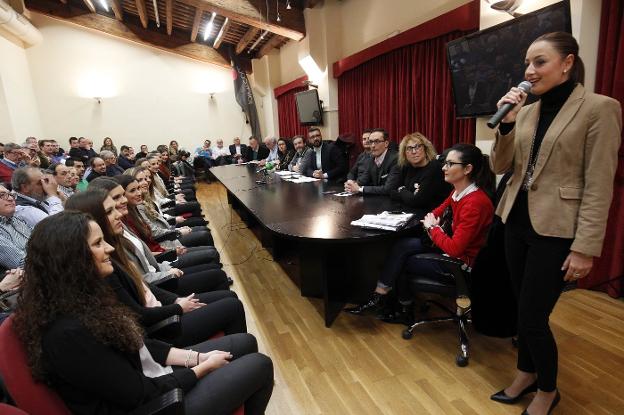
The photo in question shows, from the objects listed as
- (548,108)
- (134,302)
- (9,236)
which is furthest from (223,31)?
(548,108)

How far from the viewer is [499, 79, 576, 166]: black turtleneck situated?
1175 millimetres

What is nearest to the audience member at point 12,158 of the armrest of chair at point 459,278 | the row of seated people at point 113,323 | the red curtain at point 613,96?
the row of seated people at point 113,323

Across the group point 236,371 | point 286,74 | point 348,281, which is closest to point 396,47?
point 348,281

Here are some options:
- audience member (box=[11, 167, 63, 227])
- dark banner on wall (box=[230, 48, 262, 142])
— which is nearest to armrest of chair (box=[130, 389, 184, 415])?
audience member (box=[11, 167, 63, 227])

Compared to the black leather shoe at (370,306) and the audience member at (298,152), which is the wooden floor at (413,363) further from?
the audience member at (298,152)

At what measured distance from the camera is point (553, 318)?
215 centimetres

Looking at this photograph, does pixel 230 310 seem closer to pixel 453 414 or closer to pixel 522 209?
pixel 453 414

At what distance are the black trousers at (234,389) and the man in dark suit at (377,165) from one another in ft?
6.33

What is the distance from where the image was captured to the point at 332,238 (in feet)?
6.01

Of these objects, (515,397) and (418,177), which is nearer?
(515,397)

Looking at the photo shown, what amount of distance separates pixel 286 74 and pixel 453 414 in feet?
26.6

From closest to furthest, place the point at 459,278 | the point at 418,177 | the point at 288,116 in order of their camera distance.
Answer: the point at 459,278, the point at 418,177, the point at 288,116

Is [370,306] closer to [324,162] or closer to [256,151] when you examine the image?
[324,162]

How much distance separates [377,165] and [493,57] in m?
1.21
